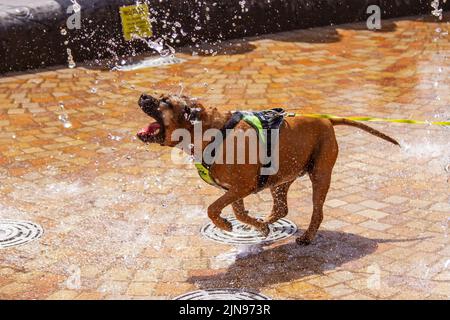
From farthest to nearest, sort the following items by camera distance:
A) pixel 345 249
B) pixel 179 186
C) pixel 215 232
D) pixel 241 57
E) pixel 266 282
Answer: pixel 241 57
pixel 179 186
pixel 215 232
pixel 345 249
pixel 266 282

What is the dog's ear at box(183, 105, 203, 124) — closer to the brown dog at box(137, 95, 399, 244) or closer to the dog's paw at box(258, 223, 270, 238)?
the brown dog at box(137, 95, 399, 244)

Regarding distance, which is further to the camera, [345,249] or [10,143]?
[10,143]

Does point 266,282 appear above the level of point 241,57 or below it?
below

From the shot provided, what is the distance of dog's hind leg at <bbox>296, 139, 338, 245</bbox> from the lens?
18.0 ft

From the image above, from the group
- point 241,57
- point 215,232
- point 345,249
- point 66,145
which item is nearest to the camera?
point 345,249

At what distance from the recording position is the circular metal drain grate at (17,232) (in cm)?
592

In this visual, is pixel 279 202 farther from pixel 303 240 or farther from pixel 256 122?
pixel 256 122

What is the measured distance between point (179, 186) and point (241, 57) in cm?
512

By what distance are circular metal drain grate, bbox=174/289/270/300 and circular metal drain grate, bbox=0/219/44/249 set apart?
1728 millimetres

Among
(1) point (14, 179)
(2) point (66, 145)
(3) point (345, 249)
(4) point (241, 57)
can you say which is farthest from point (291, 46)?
(3) point (345, 249)

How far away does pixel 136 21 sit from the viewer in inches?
469

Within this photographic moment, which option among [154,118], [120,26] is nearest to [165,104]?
[154,118]

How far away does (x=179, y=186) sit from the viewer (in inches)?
281
